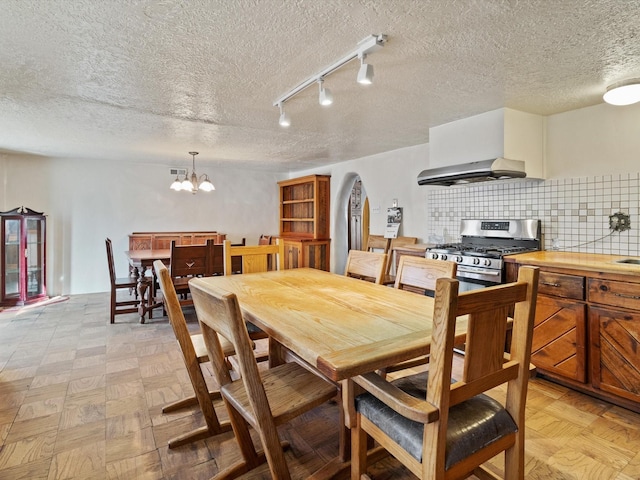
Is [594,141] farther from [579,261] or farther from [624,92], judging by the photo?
[579,261]

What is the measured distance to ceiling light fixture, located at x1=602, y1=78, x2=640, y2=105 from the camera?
223cm

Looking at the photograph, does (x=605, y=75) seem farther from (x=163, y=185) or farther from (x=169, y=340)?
(x=163, y=185)

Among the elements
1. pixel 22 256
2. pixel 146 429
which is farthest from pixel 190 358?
pixel 22 256

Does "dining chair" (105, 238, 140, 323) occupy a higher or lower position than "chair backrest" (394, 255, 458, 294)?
lower

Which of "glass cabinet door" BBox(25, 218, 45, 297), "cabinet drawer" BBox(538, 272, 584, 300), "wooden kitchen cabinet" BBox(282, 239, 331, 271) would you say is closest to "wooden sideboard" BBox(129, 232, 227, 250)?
"glass cabinet door" BBox(25, 218, 45, 297)

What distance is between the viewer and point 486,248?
10.2 feet

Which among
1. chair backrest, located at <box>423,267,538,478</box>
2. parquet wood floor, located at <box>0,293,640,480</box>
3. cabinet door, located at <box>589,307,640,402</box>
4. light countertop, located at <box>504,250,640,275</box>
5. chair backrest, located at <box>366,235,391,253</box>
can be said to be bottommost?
parquet wood floor, located at <box>0,293,640,480</box>

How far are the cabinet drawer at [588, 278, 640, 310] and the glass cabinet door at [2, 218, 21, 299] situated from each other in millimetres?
6059

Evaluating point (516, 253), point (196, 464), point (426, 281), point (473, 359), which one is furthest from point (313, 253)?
point (473, 359)

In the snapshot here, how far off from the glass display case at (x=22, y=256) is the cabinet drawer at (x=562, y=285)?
5.82 meters

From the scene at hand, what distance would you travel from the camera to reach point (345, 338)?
4.03 feet

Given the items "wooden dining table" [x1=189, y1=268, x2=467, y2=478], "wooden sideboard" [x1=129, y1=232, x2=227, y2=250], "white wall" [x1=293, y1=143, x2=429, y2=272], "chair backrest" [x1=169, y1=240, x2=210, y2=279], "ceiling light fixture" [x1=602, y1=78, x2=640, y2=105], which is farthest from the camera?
"wooden sideboard" [x1=129, y1=232, x2=227, y2=250]

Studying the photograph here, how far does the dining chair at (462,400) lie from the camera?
3.27ft

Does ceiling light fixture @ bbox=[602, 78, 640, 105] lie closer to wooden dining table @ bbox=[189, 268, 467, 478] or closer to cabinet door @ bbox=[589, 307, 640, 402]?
cabinet door @ bbox=[589, 307, 640, 402]
